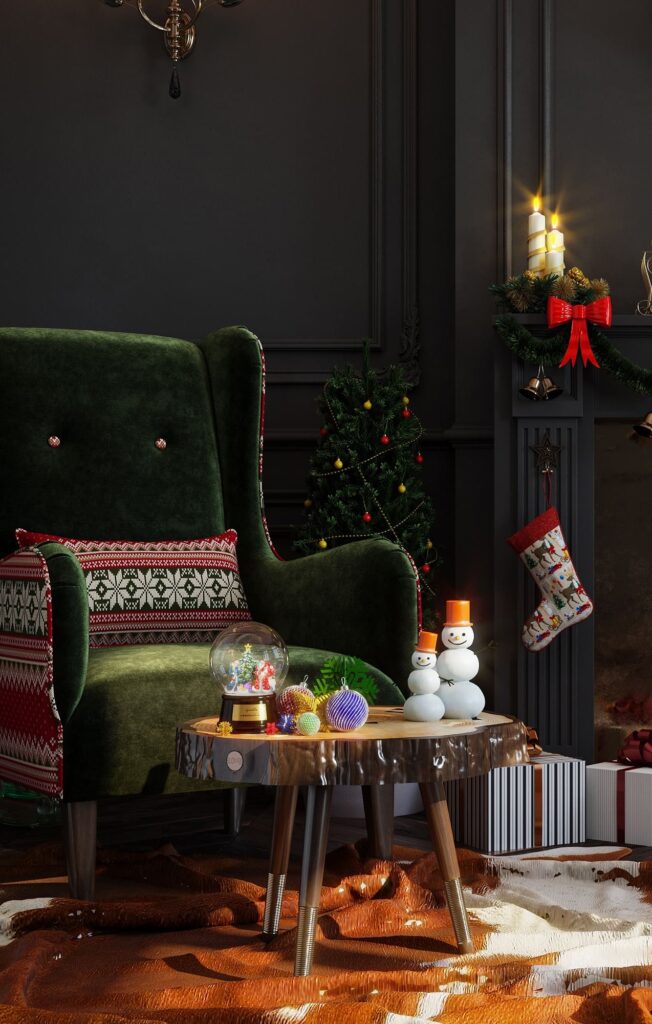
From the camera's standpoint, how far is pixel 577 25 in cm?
355

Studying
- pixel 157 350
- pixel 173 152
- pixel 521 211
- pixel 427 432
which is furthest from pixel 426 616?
pixel 173 152

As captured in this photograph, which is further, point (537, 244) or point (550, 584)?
point (537, 244)

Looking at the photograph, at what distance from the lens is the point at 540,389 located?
3.17m

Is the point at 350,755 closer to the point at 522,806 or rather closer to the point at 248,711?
the point at 248,711

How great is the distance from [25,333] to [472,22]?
186 centimetres

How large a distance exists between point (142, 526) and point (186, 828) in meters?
0.77

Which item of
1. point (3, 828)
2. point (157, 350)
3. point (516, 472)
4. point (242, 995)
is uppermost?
point (157, 350)

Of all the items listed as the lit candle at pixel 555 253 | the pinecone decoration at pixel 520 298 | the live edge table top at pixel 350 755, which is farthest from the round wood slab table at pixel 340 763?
the lit candle at pixel 555 253

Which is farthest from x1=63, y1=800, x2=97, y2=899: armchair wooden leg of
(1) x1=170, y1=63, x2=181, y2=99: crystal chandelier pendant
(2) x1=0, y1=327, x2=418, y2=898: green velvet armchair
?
(1) x1=170, y1=63, x2=181, y2=99: crystal chandelier pendant

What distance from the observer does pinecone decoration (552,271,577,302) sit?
316cm

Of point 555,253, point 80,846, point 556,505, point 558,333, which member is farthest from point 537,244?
point 80,846

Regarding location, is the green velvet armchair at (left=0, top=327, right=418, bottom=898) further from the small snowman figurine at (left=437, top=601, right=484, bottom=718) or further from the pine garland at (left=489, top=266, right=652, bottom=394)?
the pine garland at (left=489, top=266, right=652, bottom=394)

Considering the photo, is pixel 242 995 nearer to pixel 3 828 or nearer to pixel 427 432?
pixel 3 828

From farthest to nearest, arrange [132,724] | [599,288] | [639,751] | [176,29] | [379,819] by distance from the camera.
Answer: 1. [176,29]
2. [599,288]
3. [639,751]
4. [379,819]
5. [132,724]
